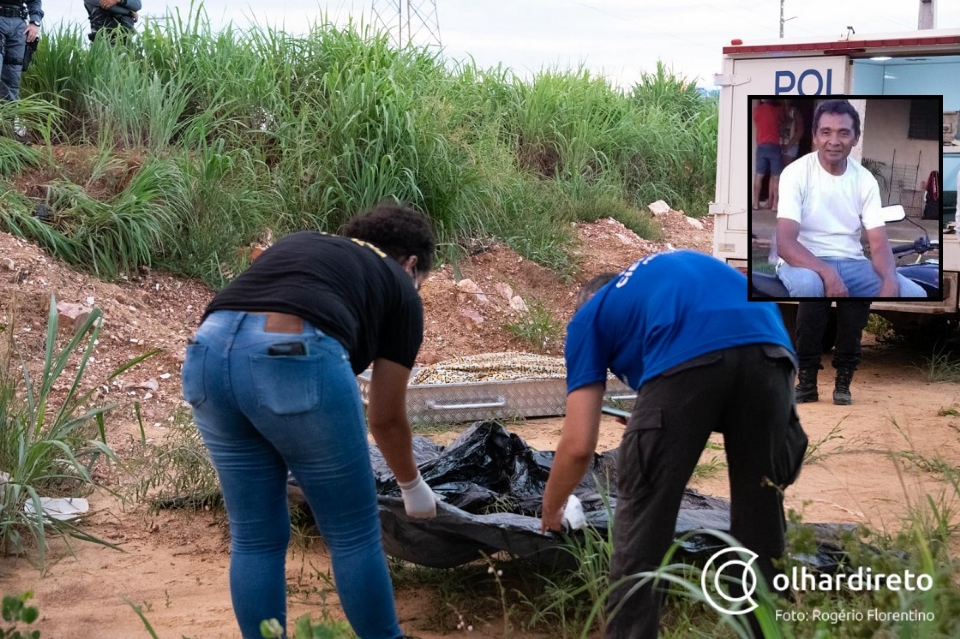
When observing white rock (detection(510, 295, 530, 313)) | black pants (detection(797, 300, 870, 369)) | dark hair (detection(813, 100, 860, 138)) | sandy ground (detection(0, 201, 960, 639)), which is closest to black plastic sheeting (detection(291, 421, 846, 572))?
sandy ground (detection(0, 201, 960, 639))

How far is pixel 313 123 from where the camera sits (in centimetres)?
938

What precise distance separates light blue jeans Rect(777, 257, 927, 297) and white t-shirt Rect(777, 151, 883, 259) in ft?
0.06

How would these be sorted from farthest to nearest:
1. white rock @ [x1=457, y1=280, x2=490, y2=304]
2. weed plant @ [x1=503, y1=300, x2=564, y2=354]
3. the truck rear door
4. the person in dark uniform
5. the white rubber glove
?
white rock @ [x1=457, y1=280, x2=490, y2=304] → weed plant @ [x1=503, y1=300, x2=564, y2=354] → the person in dark uniform → the truck rear door → the white rubber glove

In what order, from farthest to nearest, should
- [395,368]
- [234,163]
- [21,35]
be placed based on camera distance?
[234,163], [21,35], [395,368]

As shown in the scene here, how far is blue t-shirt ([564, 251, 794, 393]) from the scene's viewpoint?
2.45 meters

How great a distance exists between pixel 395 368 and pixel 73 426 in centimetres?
Result: 185

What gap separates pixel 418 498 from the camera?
3012mm

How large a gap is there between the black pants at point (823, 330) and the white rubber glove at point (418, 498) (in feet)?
12.3

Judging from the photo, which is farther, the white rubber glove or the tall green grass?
the tall green grass

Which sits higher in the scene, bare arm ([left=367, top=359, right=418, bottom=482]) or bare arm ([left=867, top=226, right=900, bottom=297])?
bare arm ([left=867, top=226, right=900, bottom=297])

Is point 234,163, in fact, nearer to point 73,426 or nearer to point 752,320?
point 73,426

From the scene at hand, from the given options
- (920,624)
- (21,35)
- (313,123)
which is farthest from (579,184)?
(920,624)
